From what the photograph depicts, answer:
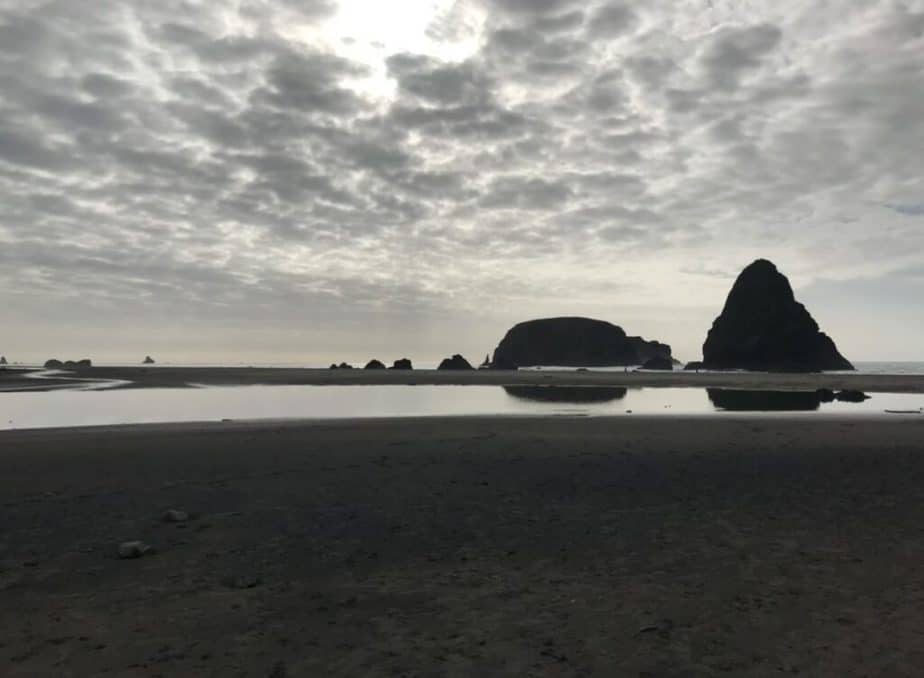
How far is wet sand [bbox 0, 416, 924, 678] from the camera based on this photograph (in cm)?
599

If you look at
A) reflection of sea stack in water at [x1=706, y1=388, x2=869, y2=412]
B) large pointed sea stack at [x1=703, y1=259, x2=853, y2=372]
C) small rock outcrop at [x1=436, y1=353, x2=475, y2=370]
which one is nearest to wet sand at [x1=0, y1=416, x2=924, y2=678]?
reflection of sea stack in water at [x1=706, y1=388, x2=869, y2=412]

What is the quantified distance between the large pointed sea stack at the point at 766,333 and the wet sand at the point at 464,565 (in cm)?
15170

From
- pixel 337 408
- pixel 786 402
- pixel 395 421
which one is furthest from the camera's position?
pixel 786 402

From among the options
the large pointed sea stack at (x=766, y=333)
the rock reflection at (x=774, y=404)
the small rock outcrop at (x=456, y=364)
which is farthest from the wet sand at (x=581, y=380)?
the large pointed sea stack at (x=766, y=333)

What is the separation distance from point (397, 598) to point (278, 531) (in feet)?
12.0

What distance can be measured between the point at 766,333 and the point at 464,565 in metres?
168

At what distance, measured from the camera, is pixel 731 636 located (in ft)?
20.8

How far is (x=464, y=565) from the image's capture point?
28.7 ft

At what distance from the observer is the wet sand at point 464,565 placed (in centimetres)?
599

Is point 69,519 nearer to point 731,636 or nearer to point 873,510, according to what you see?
point 731,636

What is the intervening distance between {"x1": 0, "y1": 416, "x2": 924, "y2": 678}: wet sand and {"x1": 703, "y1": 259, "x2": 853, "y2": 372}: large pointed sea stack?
15170 centimetres

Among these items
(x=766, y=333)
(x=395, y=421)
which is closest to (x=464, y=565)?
(x=395, y=421)

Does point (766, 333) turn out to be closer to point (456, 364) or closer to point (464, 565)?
point (456, 364)

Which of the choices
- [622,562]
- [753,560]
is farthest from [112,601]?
[753,560]
